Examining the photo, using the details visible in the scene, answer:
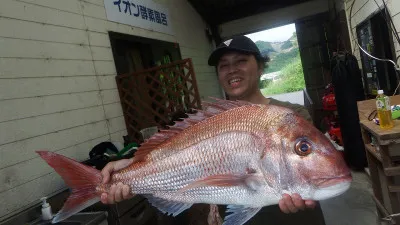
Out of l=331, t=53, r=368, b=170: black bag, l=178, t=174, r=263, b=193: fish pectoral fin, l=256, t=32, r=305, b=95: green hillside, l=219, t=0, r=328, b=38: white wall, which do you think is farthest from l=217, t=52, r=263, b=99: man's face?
l=256, t=32, r=305, b=95: green hillside

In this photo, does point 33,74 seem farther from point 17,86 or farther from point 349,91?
point 349,91

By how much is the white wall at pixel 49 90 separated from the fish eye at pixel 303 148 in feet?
8.08

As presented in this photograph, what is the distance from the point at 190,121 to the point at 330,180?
24.8 inches

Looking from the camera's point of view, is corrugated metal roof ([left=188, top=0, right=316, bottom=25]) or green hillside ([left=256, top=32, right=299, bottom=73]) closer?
corrugated metal roof ([left=188, top=0, right=316, bottom=25])

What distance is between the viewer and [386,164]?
2568mm

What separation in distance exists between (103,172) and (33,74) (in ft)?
6.93

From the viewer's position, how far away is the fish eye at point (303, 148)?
116 cm

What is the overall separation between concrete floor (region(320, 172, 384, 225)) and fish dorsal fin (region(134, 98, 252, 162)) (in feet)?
9.81

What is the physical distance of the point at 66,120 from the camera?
3449 millimetres

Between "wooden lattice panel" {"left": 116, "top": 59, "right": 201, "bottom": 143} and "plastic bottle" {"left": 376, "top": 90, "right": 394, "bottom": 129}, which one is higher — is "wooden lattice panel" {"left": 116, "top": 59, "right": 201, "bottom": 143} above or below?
above

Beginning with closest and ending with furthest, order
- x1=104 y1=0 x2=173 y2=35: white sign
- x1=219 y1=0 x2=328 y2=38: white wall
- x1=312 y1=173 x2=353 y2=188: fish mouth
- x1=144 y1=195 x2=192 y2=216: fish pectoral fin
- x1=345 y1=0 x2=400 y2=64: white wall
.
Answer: x1=312 y1=173 x2=353 y2=188: fish mouth
x1=144 y1=195 x2=192 y2=216: fish pectoral fin
x1=345 y1=0 x2=400 y2=64: white wall
x1=104 y1=0 x2=173 y2=35: white sign
x1=219 y1=0 x2=328 y2=38: white wall

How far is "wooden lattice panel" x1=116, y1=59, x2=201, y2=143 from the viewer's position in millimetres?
4520

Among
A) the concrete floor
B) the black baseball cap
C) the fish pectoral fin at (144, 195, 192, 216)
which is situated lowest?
the concrete floor

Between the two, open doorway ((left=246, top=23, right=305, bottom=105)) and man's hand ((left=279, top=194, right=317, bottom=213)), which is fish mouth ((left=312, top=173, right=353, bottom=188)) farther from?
open doorway ((left=246, top=23, right=305, bottom=105))
